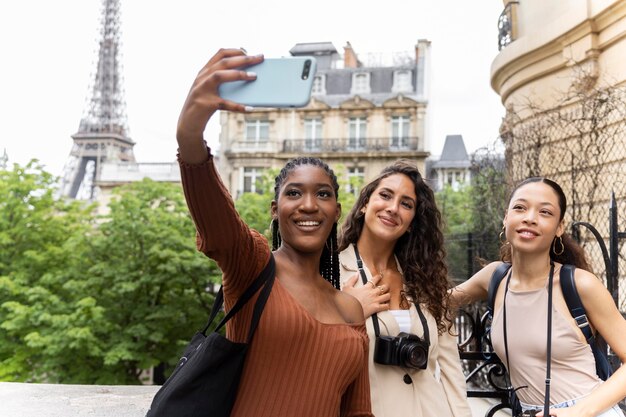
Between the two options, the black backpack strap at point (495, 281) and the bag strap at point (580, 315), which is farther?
Result: the black backpack strap at point (495, 281)

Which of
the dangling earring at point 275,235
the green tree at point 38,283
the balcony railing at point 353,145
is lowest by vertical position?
the green tree at point 38,283

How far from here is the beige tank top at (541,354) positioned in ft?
8.27

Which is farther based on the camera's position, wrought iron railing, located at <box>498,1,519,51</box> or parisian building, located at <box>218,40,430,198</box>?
parisian building, located at <box>218,40,430,198</box>

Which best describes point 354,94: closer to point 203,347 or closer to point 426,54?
point 426,54

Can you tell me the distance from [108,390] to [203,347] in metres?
3.24

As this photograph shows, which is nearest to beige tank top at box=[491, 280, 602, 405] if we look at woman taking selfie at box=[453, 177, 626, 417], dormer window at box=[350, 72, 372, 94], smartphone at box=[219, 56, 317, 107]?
woman taking selfie at box=[453, 177, 626, 417]

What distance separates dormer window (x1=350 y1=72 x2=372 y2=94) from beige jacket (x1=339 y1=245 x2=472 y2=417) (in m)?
41.8

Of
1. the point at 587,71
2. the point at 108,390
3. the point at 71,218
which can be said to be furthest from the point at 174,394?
the point at 71,218

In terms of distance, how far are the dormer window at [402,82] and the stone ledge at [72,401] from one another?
1558 inches

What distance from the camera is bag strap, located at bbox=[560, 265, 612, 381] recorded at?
2.53 m

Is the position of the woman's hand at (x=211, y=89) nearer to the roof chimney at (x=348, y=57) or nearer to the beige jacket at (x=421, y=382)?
the beige jacket at (x=421, y=382)

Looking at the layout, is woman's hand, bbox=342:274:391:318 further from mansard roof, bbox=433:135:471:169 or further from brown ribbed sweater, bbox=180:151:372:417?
mansard roof, bbox=433:135:471:169

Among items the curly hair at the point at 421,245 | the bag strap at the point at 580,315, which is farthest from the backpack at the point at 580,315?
the curly hair at the point at 421,245

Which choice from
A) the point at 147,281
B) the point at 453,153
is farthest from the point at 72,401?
the point at 453,153
